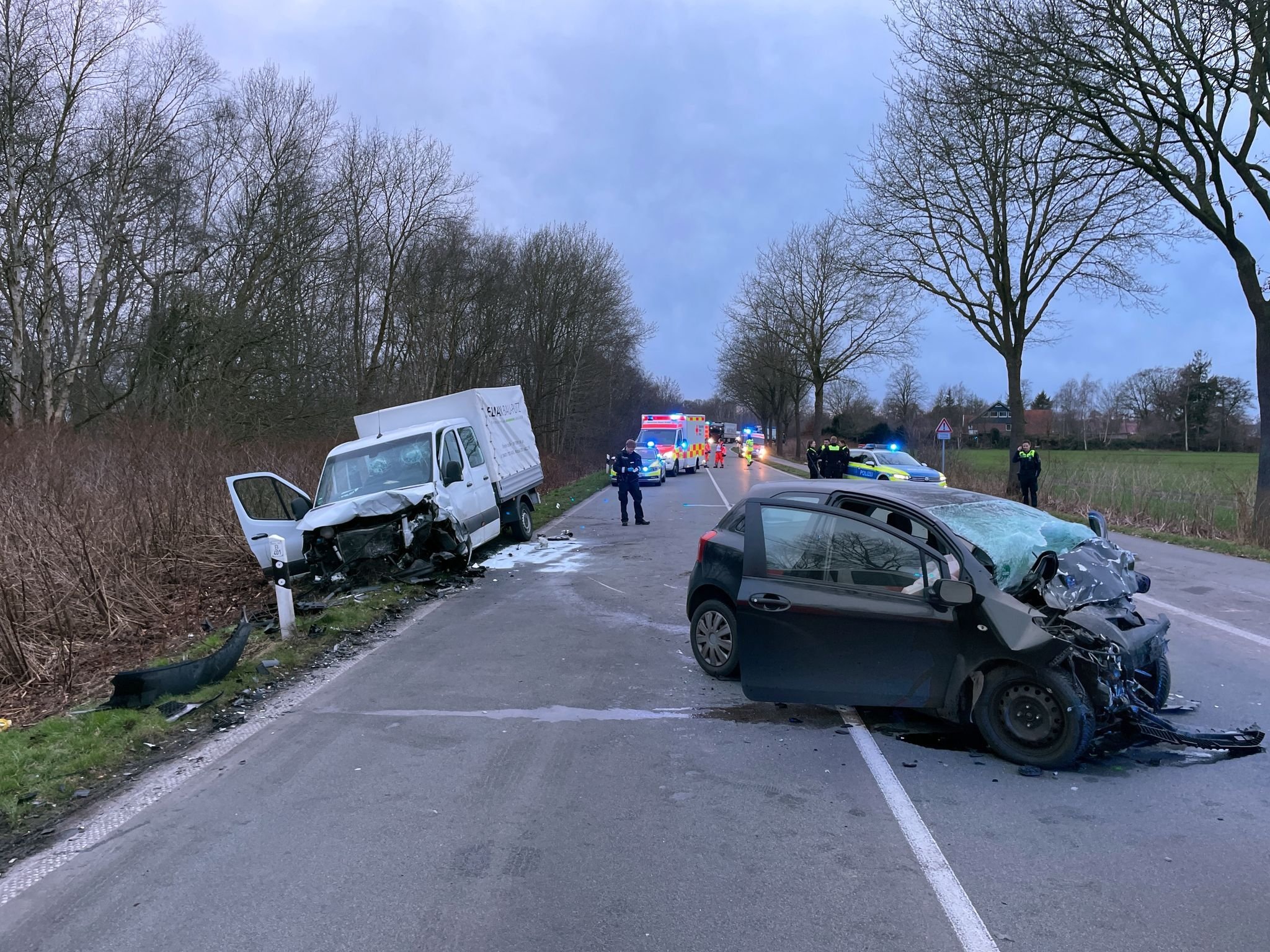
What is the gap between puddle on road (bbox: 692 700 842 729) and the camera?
18.0 ft

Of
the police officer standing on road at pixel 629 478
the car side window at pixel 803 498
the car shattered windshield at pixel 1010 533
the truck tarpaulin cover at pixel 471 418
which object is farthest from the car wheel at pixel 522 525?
the car shattered windshield at pixel 1010 533

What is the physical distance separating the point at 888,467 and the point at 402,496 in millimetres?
16602

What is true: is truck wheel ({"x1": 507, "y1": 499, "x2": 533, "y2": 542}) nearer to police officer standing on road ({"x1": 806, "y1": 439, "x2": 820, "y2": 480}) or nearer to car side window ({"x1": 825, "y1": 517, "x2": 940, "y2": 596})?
police officer standing on road ({"x1": 806, "y1": 439, "x2": 820, "y2": 480})

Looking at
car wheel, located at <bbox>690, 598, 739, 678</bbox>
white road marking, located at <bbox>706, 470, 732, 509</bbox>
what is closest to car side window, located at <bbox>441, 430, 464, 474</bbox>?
white road marking, located at <bbox>706, 470, 732, 509</bbox>

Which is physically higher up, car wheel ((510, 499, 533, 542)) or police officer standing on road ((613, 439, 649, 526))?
police officer standing on road ((613, 439, 649, 526))

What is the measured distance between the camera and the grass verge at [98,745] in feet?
14.5

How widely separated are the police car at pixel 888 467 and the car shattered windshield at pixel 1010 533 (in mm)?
15602

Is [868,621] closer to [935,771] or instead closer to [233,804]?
[935,771]

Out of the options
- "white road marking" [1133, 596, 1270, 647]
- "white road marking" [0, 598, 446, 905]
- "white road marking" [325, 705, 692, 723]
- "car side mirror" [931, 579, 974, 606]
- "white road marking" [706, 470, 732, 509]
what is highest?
"car side mirror" [931, 579, 974, 606]

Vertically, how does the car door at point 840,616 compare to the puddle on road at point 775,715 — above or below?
above

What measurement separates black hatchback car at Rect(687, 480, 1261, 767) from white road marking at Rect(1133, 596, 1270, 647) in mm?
2877

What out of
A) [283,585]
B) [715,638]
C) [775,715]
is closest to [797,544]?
[775,715]

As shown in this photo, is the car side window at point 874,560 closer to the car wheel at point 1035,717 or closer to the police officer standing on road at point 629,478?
the car wheel at point 1035,717

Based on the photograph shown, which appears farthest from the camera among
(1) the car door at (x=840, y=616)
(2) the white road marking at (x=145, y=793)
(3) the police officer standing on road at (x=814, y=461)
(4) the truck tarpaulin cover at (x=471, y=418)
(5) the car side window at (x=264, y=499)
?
(3) the police officer standing on road at (x=814, y=461)
